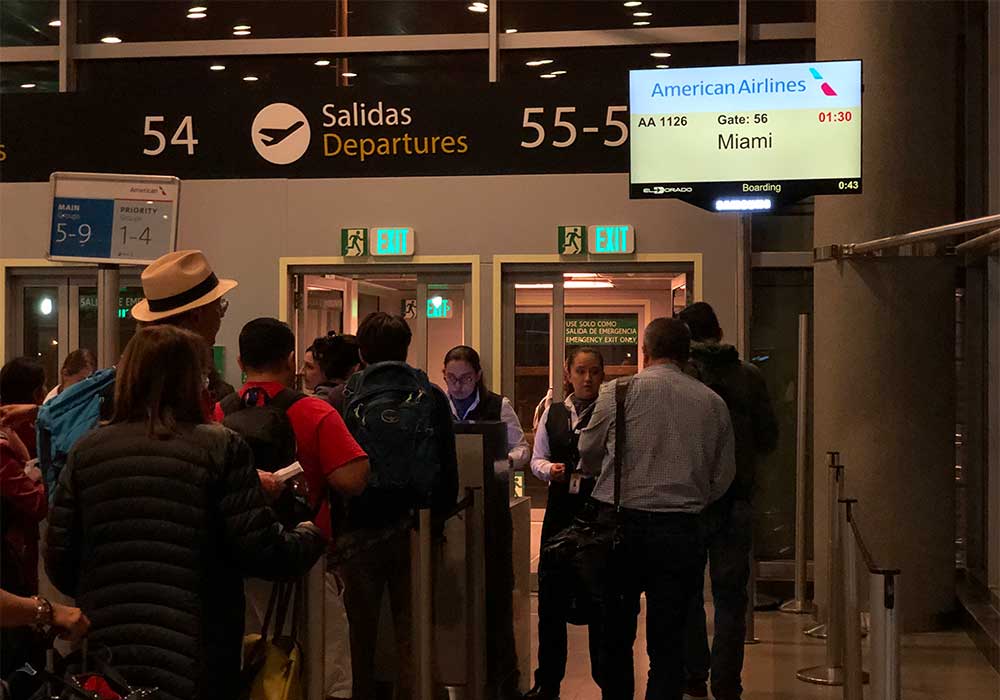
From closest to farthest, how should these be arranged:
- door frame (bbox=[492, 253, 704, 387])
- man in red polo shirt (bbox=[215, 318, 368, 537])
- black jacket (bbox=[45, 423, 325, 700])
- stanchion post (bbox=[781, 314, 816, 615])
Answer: black jacket (bbox=[45, 423, 325, 700]) < man in red polo shirt (bbox=[215, 318, 368, 537]) < stanchion post (bbox=[781, 314, 816, 615]) < door frame (bbox=[492, 253, 704, 387])

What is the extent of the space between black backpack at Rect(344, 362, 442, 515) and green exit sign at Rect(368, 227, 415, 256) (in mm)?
4582

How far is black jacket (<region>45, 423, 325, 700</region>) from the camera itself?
2.77m

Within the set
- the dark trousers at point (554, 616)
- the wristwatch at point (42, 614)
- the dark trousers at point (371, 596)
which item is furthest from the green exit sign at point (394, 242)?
the wristwatch at point (42, 614)

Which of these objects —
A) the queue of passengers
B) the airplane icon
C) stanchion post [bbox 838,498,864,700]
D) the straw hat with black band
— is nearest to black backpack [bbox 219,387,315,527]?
the queue of passengers

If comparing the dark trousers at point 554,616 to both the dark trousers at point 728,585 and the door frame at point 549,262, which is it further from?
the door frame at point 549,262

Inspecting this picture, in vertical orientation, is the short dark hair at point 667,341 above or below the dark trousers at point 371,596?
above

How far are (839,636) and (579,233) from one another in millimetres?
3537

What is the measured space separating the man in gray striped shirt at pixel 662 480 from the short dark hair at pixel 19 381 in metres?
2.33

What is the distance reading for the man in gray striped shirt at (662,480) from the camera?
481 centimetres

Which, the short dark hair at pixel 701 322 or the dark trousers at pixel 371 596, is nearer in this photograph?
the dark trousers at pixel 371 596

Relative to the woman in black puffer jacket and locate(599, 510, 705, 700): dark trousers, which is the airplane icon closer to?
locate(599, 510, 705, 700): dark trousers

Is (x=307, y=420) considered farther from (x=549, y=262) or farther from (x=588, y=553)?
(x=549, y=262)

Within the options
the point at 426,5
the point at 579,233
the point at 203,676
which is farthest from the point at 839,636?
the point at 426,5

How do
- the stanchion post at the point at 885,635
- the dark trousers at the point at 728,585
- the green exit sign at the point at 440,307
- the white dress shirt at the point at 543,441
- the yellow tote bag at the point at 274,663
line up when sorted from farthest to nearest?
the green exit sign at the point at 440,307, the white dress shirt at the point at 543,441, the dark trousers at the point at 728,585, the stanchion post at the point at 885,635, the yellow tote bag at the point at 274,663
